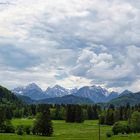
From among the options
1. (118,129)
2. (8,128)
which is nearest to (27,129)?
(8,128)

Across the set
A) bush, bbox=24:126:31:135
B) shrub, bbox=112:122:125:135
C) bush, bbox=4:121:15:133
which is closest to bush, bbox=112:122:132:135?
shrub, bbox=112:122:125:135

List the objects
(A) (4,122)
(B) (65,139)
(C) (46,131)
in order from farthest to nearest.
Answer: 1. (A) (4,122)
2. (C) (46,131)
3. (B) (65,139)

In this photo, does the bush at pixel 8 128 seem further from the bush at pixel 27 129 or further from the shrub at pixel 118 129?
the shrub at pixel 118 129

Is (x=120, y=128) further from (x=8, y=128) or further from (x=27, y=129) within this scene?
(x=8, y=128)

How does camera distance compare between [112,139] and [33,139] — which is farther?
[112,139]

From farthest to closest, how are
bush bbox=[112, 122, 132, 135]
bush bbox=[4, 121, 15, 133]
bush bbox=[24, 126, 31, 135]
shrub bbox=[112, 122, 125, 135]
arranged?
bush bbox=[112, 122, 132, 135]
shrub bbox=[112, 122, 125, 135]
bush bbox=[4, 121, 15, 133]
bush bbox=[24, 126, 31, 135]

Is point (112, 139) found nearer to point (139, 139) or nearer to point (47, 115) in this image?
point (139, 139)

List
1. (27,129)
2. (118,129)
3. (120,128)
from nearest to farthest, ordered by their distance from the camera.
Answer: (27,129) → (118,129) → (120,128)

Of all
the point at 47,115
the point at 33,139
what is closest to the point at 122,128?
the point at 47,115

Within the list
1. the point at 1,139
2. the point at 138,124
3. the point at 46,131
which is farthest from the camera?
the point at 138,124

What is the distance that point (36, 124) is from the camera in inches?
6068

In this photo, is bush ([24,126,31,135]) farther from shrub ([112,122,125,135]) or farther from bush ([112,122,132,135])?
shrub ([112,122,125,135])

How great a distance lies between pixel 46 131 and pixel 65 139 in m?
28.1

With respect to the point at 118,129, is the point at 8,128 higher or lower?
lower
